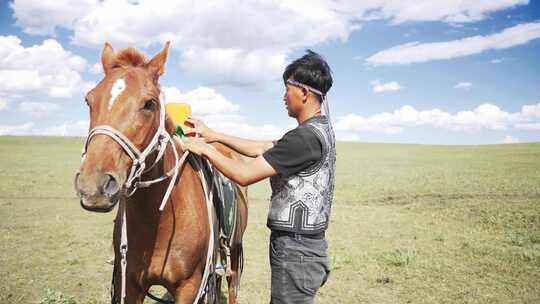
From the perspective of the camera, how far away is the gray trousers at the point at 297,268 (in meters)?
2.49

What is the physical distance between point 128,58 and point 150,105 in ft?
1.52

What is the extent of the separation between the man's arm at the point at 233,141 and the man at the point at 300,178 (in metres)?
0.58

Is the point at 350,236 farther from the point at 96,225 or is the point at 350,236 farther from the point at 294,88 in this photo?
the point at 294,88

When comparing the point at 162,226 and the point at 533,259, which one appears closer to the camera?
the point at 162,226

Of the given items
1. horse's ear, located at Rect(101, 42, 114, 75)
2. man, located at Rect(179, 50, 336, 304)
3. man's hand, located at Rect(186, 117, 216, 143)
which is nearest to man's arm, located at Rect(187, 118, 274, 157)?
man's hand, located at Rect(186, 117, 216, 143)

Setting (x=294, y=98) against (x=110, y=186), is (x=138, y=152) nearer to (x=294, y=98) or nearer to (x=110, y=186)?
(x=110, y=186)

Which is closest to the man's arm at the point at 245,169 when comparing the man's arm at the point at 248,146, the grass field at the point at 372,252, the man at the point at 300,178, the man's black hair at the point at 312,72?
the man at the point at 300,178

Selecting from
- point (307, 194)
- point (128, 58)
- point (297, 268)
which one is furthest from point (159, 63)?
point (297, 268)

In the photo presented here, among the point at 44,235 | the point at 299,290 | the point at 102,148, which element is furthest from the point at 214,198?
the point at 44,235

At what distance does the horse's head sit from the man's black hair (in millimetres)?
962

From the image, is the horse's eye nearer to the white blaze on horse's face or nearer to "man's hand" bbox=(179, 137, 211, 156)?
the white blaze on horse's face

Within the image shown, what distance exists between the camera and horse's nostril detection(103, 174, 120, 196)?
2047mm

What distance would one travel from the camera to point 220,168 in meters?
2.51

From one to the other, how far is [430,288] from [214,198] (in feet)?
14.2
